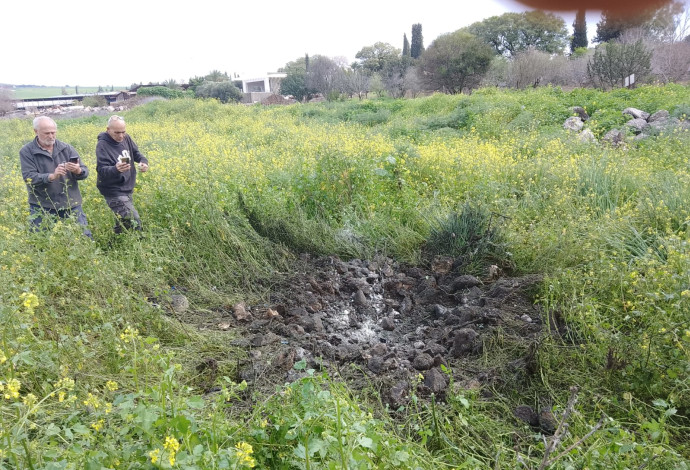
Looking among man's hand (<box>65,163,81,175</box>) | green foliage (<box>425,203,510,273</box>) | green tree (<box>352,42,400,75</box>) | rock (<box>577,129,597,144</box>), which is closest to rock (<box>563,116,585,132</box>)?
rock (<box>577,129,597,144</box>)

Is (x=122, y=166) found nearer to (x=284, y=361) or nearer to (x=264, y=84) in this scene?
(x=284, y=361)

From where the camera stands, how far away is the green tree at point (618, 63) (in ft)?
50.2

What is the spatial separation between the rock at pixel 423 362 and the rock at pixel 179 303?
2067 millimetres

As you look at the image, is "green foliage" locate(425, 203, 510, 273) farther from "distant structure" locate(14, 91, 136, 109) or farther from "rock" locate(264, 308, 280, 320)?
"distant structure" locate(14, 91, 136, 109)

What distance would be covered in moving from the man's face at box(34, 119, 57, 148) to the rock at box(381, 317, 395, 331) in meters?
3.89

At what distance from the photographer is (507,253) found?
408 cm

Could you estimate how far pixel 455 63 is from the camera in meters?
22.0

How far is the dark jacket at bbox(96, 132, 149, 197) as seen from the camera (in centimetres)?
485

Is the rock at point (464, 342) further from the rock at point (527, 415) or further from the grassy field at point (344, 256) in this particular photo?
the rock at point (527, 415)

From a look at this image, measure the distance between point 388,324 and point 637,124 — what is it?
9.25 m

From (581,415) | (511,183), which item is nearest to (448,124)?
(511,183)

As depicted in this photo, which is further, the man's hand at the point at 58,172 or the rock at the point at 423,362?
the man's hand at the point at 58,172

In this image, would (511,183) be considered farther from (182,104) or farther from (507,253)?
(182,104)

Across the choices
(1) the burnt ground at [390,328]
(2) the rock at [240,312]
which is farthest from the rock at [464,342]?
(2) the rock at [240,312]
